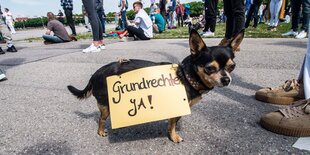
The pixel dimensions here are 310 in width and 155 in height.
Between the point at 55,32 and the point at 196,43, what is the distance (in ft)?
27.6

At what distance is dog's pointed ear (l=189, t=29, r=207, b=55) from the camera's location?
1834 millimetres

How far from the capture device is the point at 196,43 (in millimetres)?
1894

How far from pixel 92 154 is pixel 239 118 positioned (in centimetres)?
136

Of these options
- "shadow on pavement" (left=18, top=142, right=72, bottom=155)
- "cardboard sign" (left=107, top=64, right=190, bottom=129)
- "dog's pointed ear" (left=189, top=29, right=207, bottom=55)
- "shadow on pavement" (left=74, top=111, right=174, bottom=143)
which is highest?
"dog's pointed ear" (left=189, top=29, right=207, bottom=55)

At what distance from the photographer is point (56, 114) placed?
2645 millimetres

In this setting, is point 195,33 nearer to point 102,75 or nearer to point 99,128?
point 102,75

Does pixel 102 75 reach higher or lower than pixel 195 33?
lower

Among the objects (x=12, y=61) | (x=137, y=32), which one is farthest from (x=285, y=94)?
(x=137, y=32)

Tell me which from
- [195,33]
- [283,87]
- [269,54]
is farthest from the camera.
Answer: [269,54]

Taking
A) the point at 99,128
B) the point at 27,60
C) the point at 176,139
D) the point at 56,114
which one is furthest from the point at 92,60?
the point at 176,139

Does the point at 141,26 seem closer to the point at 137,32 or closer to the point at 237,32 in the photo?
the point at 137,32

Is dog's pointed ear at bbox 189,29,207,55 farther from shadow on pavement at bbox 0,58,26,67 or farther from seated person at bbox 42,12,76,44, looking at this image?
seated person at bbox 42,12,76,44

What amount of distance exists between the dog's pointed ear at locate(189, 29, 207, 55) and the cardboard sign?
249 millimetres

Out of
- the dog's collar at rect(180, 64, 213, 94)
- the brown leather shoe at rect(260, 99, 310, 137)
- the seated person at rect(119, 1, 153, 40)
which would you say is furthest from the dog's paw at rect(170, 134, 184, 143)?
the seated person at rect(119, 1, 153, 40)
